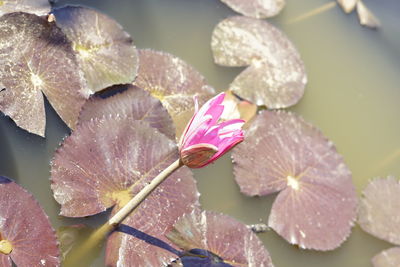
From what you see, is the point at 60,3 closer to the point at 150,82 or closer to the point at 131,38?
the point at 131,38

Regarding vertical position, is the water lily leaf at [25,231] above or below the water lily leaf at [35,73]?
below

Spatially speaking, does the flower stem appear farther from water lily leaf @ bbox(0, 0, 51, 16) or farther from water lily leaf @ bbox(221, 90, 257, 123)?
water lily leaf @ bbox(0, 0, 51, 16)

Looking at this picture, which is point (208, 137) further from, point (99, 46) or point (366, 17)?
point (366, 17)

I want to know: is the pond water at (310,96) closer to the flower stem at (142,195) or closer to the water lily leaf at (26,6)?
the flower stem at (142,195)

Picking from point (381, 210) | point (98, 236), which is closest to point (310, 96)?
point (381, 210)

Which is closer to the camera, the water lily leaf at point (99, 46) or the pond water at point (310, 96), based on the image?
the pond water at point (310, 96)

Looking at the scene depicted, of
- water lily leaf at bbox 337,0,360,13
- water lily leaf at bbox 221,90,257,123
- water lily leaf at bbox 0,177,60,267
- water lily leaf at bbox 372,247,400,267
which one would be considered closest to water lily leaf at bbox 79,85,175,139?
water lily leaf at bbox 221,90,257,123

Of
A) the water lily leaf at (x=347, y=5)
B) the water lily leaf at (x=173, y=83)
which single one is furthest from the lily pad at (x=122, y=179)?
the water lily leaf at (x=347, y=5)
